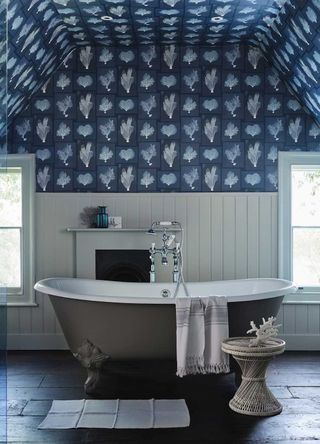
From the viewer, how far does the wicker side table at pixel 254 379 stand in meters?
3.85

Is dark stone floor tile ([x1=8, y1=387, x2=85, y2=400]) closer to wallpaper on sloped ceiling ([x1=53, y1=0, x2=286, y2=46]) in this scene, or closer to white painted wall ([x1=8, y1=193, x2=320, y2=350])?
white painted wall ([x1=8, y1=193, x2=320, y2=350])

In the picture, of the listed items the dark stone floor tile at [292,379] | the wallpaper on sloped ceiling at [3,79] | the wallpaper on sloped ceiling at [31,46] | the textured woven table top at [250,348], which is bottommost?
the dark stone floor tile at [292,379]

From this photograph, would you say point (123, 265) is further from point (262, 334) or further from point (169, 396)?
point (262, 334)

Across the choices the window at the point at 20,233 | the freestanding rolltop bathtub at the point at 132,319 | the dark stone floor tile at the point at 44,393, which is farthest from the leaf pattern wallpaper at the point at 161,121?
the dark stone floor tile at the point at 44,393

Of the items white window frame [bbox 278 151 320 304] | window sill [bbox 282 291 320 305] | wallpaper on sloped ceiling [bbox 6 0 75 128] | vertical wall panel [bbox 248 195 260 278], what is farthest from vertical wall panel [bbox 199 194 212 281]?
wallpaper on sloped ceiling [bbox 6 0 75 128]

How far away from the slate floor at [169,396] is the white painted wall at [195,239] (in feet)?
0.90

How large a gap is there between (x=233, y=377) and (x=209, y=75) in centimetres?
276

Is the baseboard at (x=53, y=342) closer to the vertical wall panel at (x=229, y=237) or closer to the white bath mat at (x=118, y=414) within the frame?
the vertical wall panel at (x=229, y=237)

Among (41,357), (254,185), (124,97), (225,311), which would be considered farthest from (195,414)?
(124,97)

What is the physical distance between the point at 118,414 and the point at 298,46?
3015 millimetres

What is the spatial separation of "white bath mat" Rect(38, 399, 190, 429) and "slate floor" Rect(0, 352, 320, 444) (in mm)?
67

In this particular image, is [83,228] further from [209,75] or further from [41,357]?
[209,75]

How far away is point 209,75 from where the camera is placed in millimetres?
5707

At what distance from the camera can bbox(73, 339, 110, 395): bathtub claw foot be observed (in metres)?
4.25
